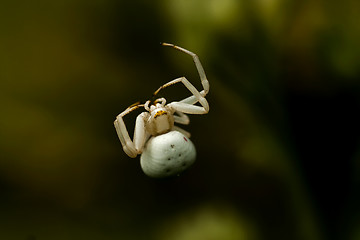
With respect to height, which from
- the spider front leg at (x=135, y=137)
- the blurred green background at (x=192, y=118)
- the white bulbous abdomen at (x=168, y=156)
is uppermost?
the blurred green background at (x=192, y=118)

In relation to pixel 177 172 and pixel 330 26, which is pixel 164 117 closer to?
pixel 177 172

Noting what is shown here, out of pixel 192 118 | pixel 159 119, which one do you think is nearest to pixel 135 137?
pixel 159 119

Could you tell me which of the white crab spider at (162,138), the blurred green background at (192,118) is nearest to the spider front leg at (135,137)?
the white crab spider at (162,138)

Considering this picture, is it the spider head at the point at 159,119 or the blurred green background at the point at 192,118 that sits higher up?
the blurred green background at the point at 192,118

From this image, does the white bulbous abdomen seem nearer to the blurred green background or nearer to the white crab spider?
the white crab spider

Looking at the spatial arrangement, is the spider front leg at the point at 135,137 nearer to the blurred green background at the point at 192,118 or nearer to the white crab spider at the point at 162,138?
the white crab spider at the point at 162,138

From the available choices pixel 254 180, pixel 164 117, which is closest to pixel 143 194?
pixel 254 180

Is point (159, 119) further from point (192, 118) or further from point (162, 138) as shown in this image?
point (192, 118)
